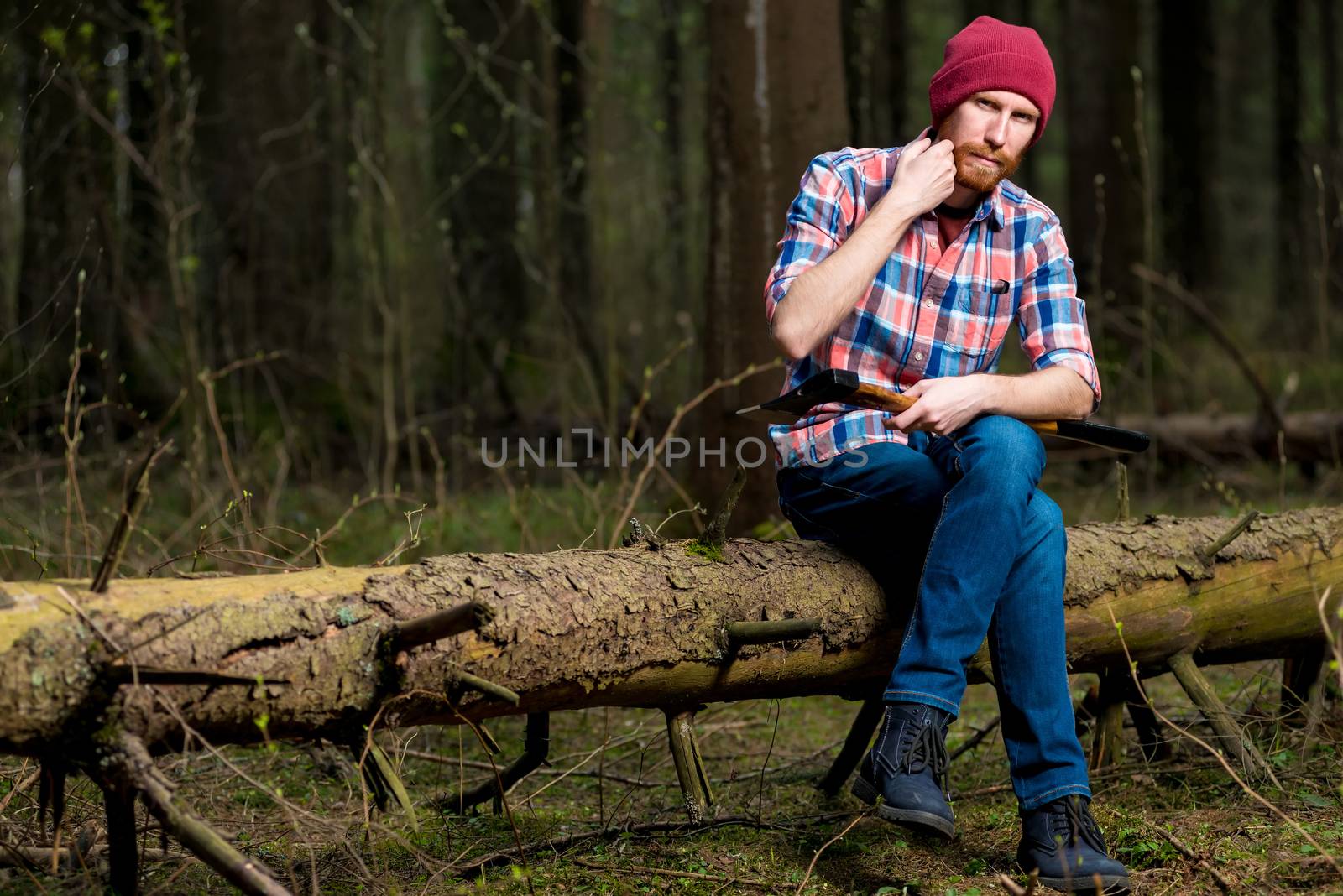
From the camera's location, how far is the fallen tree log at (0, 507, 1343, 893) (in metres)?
2.02

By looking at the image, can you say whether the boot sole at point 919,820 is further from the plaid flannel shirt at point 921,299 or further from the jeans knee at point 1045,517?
the plaid flannel shirt at point 921,299

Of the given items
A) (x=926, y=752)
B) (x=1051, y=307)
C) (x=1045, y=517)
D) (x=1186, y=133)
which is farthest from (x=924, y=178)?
(x=1186, y=133)

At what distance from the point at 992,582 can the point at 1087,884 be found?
2.08ft

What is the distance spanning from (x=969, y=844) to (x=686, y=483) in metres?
2.65

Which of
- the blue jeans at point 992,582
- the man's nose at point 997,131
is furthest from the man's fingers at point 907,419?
the man's nose at point 997,131

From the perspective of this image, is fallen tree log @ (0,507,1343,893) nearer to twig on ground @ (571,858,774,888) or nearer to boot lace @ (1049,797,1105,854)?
twig on ground @ (571,858,774,888)

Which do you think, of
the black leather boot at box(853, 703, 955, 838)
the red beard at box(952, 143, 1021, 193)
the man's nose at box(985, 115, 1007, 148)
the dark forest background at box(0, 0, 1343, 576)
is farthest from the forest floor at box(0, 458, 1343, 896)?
the man's nose at box(985, 115, 1007, 148)

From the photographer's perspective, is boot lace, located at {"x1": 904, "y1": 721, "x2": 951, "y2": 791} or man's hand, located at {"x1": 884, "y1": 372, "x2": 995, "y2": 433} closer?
boot lace, located at {"x1": 904, "y1": 721, "x2": 951, "y2": 791}

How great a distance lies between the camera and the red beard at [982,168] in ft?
9.43

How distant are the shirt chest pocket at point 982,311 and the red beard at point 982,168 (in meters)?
0.24

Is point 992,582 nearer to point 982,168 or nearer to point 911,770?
point 911,770

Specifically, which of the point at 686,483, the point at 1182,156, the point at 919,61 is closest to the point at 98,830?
the point at 686,483

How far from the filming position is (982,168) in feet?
9.45

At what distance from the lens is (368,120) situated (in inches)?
262
